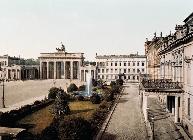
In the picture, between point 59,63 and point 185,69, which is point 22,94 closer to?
point 185,69

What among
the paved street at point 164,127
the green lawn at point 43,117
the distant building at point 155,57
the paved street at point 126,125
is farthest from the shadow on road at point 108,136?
the distant building at point 155,57

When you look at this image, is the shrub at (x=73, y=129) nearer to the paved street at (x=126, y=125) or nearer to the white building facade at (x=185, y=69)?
the paved street at (x=126, y=125)

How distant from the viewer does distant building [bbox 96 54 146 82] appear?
387 ft

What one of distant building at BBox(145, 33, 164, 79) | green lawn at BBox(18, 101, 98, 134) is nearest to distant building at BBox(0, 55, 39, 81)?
distant building at BBox(145, 33, 164, 79)

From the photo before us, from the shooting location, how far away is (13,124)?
32.1m

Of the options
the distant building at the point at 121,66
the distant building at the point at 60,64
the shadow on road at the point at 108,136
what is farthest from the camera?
the distant building at the point at 60,64

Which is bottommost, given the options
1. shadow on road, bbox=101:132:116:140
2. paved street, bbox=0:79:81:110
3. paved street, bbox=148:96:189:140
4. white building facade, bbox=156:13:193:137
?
shadow on road, bbox=101:132:116:140

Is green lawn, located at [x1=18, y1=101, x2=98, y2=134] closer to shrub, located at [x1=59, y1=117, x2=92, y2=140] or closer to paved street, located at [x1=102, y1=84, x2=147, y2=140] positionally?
paved street, located at [x1=102, y1=84, x2=147, y2=140]

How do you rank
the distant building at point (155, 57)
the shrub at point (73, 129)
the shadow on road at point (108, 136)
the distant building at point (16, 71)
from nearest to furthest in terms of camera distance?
the shrub at point (73, 129) < the shadow on road at point (108, 136) < the distant building at point (155, 57) < the distant building at point (16, 71)

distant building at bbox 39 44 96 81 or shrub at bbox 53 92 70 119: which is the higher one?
distant building at bbox 39 44 96 81

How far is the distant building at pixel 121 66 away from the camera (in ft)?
387

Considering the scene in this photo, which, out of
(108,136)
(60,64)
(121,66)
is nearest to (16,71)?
(60,64)

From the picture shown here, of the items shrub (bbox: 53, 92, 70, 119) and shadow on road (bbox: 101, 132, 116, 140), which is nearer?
shadow on road (bbox: 101, 132, 116, 140)

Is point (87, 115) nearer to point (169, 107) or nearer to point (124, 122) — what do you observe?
point (124, 122)
